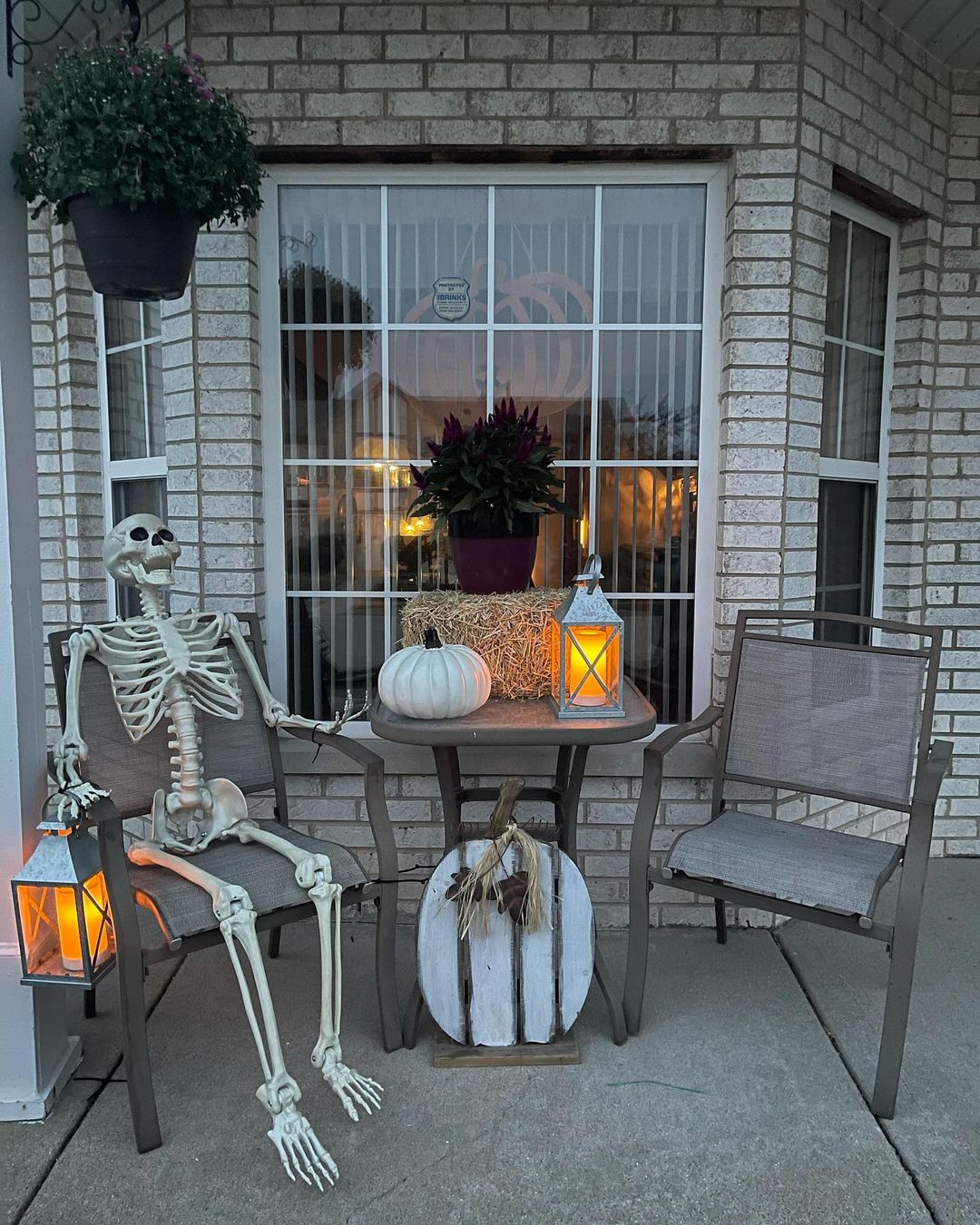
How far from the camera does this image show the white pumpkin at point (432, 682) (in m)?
2.31

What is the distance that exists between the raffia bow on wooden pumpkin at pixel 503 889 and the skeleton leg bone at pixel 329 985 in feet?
1.08

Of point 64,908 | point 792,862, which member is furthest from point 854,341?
point 64,908

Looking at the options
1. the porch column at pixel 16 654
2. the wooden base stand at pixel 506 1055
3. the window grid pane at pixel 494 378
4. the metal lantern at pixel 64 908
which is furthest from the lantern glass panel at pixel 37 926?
the window grid pane at pixel 494 378

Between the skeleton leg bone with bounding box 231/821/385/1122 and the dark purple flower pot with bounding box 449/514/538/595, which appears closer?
the skeleton leg bone with bounding box 231/821/385/1122

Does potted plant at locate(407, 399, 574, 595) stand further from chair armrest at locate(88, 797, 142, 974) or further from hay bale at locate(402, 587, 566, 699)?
chair armrest at locate(88, 797, 142, 974)

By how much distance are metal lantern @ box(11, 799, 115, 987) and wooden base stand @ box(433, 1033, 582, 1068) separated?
90 cm

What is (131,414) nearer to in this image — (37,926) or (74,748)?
(74,748)

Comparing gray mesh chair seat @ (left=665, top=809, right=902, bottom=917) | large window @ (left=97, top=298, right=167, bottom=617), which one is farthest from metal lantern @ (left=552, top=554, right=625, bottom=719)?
large window @ (left=97, top=298, right=167, bottom=617)

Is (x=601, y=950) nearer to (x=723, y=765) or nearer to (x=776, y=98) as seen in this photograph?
(x=723, y=765)

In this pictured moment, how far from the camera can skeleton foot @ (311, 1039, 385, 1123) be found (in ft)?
Answer: 6.67

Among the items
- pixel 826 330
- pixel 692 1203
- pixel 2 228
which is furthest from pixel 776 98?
pixel 692 1203

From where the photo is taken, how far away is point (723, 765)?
278 cm

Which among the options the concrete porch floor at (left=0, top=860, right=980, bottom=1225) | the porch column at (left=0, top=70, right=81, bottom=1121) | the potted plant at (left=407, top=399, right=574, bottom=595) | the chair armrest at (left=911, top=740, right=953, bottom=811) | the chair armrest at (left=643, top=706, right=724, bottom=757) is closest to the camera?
the concrete porch floor at (left=0, top=860, right=980, bottom=1225)

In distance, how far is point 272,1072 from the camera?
1.98m
